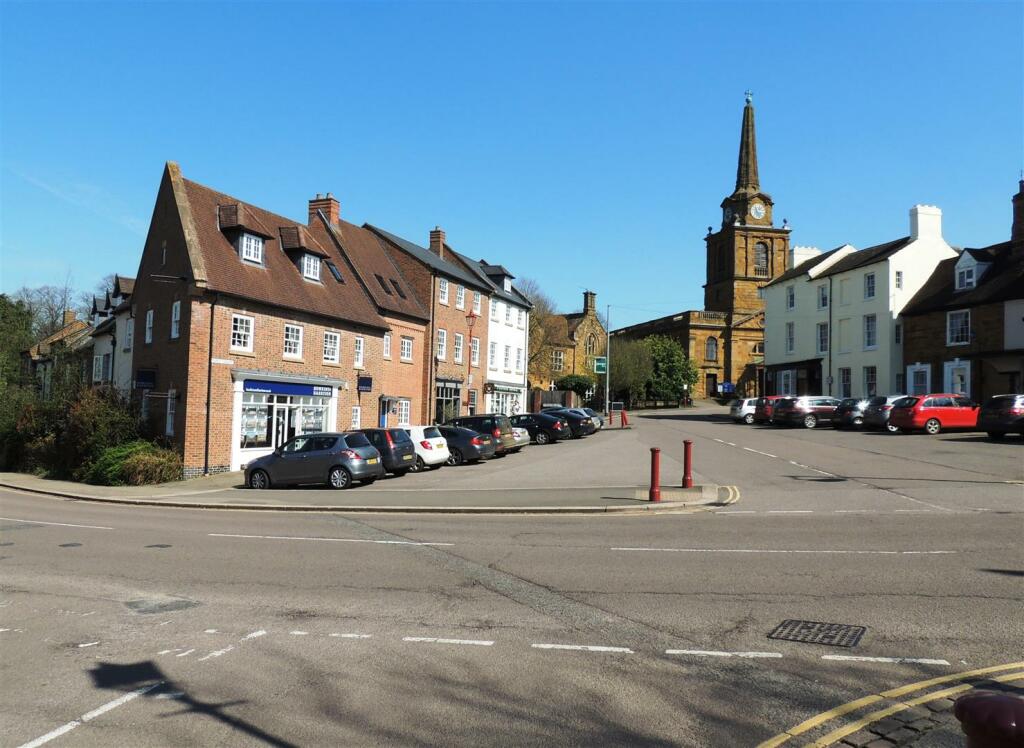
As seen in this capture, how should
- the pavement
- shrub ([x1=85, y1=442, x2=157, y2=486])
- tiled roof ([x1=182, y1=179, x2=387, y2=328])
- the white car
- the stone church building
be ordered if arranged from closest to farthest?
1. the pavement
2. shrub ([x1=85, y1=442, x2=157, y2=486])
3. the white car
4. tiled roof ([x1=182, y1=179, x2=387, y2=328])
5. the stone church building

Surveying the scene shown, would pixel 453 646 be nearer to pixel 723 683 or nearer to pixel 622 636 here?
pixel 622 636

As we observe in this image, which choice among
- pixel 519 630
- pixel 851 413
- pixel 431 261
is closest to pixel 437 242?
pixel 431 261

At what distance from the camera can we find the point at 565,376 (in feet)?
265

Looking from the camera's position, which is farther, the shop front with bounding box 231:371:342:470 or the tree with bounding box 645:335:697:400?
the tree with bounding box 645:335:697:400

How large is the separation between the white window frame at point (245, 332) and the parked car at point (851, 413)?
Answer: 27.3m

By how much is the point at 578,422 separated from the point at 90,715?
118ft

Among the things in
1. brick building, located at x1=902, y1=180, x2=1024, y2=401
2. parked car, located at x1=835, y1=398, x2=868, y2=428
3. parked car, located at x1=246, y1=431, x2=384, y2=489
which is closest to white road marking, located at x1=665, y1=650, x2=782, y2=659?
parked car, located at x1=246, y1=431, x2=384, y2=489

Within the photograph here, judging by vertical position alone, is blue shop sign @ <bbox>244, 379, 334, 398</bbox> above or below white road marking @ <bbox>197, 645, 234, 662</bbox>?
above

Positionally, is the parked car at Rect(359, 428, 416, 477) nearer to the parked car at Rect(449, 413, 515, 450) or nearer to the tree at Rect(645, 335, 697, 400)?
the parked car at Rect(449, 413, 515, 450)

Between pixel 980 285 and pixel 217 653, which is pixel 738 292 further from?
pixel 217 653

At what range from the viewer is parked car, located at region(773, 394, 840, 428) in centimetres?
4031

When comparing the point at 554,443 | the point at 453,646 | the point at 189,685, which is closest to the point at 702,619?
the point at 453,646

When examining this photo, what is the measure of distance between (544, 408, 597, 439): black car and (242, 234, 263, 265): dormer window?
679 inches

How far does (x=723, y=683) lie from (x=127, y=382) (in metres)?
31.8
